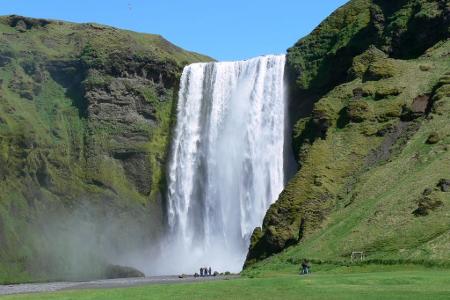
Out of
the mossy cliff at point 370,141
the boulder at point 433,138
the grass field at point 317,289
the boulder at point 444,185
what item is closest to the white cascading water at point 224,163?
the mossy cliff at point 370,141

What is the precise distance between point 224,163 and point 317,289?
200ft

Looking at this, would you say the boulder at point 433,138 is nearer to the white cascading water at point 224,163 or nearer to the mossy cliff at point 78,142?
the white cascading water at point 224,163

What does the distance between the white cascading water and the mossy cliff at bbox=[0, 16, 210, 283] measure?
178 inches

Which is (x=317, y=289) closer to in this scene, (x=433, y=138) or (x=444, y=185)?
(x=444, y=185)

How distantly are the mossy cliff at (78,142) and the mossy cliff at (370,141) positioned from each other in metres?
25.4

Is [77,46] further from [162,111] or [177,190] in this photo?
[177,190]

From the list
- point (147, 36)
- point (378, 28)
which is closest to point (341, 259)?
point (378, 28)

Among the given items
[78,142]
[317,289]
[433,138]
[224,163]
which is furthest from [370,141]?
[78,142]

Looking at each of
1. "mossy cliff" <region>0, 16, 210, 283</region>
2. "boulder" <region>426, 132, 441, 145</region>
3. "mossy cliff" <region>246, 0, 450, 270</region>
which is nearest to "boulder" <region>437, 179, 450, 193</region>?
"mossy cliff" <region>246, 0, 450, 270</region>

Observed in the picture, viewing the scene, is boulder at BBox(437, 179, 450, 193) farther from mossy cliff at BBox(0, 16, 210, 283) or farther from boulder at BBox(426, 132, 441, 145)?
mossy cliff at BBox(0, 16, 210, 283)

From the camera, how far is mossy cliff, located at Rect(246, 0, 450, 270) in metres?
59.0

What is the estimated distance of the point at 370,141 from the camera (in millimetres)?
75250

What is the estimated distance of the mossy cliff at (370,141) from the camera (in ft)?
193

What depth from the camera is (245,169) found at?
9706cm
